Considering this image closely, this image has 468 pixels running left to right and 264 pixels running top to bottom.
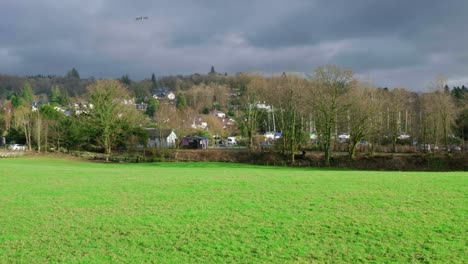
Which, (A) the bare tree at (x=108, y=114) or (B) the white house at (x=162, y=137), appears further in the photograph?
(B) the white house at (x=162, y=137)

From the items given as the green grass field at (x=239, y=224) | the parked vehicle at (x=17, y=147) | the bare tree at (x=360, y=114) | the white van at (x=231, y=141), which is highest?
the bare tree at (x=360, y=114)

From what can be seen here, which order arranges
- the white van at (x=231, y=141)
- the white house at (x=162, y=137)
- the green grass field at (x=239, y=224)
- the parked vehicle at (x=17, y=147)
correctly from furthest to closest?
1. the white van at (x=231, y=141)
2. the white house at (x=162, y=137)
3. the parked vehicle at (x=17, y=147)
4. the green grass field at (x=239, y=224)

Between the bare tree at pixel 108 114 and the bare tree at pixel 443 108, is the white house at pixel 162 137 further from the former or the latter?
the bare tree at pixel 443 108

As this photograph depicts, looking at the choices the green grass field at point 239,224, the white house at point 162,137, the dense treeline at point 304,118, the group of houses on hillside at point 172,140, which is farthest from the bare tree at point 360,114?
the white house at point 162,137

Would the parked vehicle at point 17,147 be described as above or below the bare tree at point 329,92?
below

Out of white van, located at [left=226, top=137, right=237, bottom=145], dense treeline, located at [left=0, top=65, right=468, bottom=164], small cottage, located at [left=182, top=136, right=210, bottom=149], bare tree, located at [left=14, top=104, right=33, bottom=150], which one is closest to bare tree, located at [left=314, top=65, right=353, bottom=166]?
dense treeline, located at [left=0, top=65, right=468, bottom=164]

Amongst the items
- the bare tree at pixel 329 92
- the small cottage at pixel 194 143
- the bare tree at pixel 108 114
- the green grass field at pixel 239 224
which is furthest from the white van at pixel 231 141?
the green grass field at pixel 239 224

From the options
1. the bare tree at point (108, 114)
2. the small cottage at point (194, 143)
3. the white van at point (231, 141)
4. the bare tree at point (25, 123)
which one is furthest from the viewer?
the white van at point (231, 141)

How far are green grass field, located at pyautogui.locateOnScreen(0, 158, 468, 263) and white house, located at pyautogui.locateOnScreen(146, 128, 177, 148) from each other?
59636mm

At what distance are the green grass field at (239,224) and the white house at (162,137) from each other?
5964cm

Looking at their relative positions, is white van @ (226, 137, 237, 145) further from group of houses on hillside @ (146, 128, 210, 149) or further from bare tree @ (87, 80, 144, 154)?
bare tree @ (87, 80, 144, 154)

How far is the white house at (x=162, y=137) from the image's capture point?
78062mm

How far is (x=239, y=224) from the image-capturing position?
11.6 metres

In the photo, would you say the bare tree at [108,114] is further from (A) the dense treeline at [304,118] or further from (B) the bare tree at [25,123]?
(B) the bare tree at [25,123]
